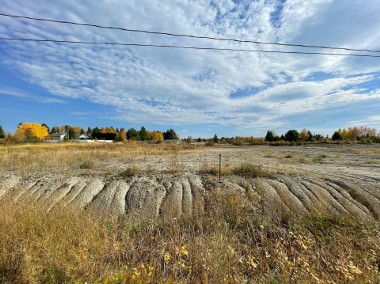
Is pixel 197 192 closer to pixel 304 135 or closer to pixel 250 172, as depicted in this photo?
pixel 250 172

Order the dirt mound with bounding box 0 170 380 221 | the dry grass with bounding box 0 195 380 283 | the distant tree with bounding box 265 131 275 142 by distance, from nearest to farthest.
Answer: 1. the dry grass with bounding box 0 195 380 283
2. the dirt mound with bounding box 0 170 380 221
3. the distant tree with bounding box 265 131 275 142

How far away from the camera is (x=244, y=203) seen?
870 cm

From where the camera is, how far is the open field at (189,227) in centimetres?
360

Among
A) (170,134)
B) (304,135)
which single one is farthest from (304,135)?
(170,134)

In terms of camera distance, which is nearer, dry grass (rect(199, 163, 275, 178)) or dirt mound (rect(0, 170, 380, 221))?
dirt mound (rect(0, 170, 380, 221))

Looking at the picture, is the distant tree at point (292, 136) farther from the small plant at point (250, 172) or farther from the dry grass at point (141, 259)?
the dry grass at point (141, 259)

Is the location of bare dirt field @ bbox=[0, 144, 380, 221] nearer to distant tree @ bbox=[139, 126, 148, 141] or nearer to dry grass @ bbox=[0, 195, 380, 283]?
Result: dry grass @ bbox=[0, 195, 380, 283]

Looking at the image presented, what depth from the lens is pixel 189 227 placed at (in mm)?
5930

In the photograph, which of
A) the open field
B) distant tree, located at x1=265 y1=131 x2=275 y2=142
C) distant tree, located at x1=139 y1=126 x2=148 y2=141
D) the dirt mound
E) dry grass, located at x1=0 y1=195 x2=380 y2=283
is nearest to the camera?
dry grass, located at x1=0 y1=195 x2=380 y2=283

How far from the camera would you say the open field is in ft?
11.8

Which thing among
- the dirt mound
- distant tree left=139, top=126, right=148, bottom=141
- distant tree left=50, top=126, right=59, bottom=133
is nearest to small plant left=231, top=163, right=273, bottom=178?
the dirt mound

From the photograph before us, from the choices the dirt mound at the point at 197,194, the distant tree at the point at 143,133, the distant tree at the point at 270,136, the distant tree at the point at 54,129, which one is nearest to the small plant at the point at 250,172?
the dirt mound at the point at 197,194

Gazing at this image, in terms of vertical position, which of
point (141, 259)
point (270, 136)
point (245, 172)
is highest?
point (270, 136)

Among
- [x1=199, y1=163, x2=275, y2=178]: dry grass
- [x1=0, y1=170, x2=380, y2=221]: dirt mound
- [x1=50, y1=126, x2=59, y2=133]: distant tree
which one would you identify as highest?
[x1=50, y1=126, x2=59, y2=133]: distant tree
